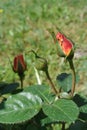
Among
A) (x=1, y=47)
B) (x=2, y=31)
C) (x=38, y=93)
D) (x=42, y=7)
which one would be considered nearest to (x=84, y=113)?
(x=38, y=93)

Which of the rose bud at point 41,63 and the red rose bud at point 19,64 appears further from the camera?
the red rose bud at point 19,64

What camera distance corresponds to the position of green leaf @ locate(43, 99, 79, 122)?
2.89ft

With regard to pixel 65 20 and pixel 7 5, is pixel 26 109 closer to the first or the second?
pixel 65 20

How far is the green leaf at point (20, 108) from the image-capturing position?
90 cm

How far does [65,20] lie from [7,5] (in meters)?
0.63

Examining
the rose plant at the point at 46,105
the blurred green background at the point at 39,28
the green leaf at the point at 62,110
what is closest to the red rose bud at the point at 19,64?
the rose plant at the point at 46,105

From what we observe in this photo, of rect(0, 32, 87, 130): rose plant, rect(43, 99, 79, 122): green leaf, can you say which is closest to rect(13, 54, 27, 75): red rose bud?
rect(0, 32, 87, 130): rose plant

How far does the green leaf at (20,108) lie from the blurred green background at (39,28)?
189 cm

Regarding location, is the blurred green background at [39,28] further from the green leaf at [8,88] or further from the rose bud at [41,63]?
the rose bud at [41,63]

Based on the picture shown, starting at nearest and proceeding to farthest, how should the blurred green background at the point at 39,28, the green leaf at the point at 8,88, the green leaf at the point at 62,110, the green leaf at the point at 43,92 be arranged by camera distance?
the green leaf at the point at 62,110, the green leaf at the point at 43,92, the green leaf at the point at 8,88, the blurred green background at the point at 39,28

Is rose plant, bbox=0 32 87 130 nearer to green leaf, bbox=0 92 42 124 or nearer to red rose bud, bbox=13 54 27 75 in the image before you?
green leaf, bbox=0 92 42 124

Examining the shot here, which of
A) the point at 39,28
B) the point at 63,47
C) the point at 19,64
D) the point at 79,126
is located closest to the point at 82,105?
the point at 79,126

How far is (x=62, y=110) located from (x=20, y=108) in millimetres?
93

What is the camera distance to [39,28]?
361 cm
